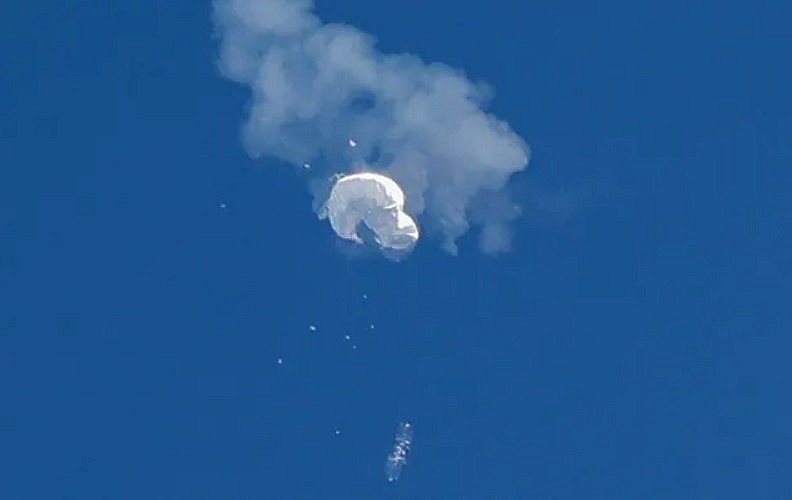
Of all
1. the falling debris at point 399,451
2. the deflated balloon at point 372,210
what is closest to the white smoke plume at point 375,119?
the deflated balloon at point 372,210

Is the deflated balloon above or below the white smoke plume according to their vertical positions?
below

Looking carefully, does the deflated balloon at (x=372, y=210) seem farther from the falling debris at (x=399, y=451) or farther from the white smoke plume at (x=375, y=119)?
the falling debris at (x=399, y=451)

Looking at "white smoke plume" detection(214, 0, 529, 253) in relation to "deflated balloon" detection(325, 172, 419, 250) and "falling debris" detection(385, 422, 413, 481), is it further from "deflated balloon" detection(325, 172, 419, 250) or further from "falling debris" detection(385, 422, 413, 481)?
"falling debris" detection(385, 422, 413, 481)

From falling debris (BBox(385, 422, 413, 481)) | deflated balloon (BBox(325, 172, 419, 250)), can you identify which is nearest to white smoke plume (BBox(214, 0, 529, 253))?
deflated balloon (BBox(325, 172, 419, 250))

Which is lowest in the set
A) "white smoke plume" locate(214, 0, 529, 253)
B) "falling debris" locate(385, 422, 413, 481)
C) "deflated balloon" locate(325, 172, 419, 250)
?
"falling debris" locate(385, 422, 413, 481)

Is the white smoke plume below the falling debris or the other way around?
the other way around
